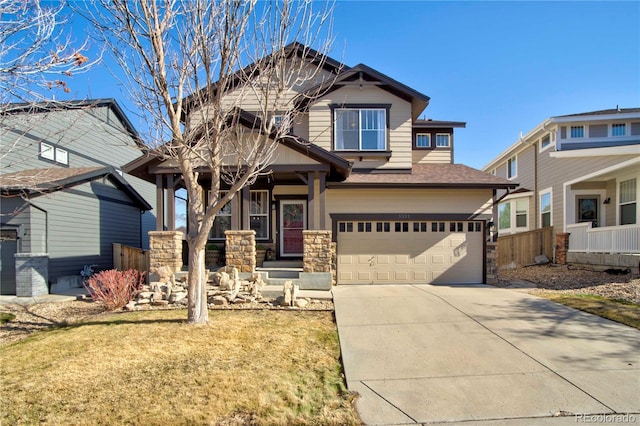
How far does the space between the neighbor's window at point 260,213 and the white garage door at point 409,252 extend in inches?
121

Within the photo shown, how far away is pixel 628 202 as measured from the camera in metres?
13.2

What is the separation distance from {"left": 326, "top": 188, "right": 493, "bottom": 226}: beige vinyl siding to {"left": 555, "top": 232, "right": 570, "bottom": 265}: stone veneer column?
6250mm

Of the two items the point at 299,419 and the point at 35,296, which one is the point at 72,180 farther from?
the point at 299,419

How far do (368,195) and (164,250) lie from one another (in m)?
6.41

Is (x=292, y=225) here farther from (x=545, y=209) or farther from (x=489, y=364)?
(x=545, y=209)

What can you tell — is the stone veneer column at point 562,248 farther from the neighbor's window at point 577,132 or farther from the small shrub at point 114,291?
the small shrub at point 114,291

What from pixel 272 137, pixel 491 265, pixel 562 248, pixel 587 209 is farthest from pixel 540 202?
pixel 272 137

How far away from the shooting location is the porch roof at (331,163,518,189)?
10812 millimetres

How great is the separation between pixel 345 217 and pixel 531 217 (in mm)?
12909

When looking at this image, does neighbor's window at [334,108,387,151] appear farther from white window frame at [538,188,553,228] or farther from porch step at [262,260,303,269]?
white window frame at [538,188,553,228]

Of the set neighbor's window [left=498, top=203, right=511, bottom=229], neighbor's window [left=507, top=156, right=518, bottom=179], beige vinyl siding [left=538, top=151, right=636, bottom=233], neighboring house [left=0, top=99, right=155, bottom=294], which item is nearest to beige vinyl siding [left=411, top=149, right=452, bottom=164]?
beige vinyl siding [left=538, top=151, right=636, bottom=233]

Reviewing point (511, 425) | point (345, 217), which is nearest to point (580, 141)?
point (345, 217)

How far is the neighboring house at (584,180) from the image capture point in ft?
41.3

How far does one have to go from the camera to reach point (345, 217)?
10977 mm
